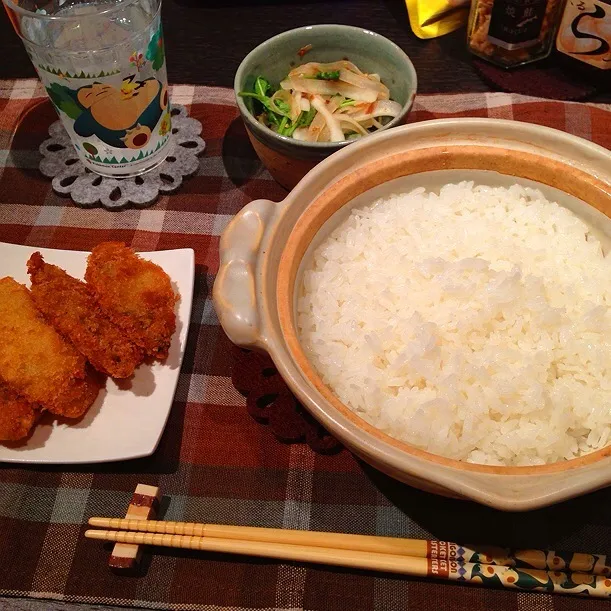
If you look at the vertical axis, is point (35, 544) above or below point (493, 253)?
below

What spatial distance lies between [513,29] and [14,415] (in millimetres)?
2766

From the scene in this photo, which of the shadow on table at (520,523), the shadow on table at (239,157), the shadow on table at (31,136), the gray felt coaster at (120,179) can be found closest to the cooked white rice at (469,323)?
the shadow on table at (520,523)

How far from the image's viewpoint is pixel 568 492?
1145 mm

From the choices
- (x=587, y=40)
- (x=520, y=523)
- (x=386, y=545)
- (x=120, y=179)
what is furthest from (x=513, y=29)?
(x=386, y=545)

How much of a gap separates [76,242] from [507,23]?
2280 millimetres

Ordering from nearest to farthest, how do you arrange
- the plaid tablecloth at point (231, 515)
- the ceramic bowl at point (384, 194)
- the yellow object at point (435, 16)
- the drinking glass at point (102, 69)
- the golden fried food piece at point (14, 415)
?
the ceramic bowl at point (384, 194) < the plaid tablecloth at point (231, 515) < the golden fried food piece at point (14, 415) < the drinking glass at point (102, 69) < the yellow object at point (435, 16)

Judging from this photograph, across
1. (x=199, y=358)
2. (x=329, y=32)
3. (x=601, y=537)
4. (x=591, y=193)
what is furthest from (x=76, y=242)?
(x=601, y=537)

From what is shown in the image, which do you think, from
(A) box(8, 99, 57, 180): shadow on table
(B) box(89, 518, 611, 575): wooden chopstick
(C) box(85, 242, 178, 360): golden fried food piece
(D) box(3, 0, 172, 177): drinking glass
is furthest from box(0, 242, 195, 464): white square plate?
(A) box(8, 99, 57, 180): shadow on table

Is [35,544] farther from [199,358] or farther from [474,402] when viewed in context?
[474,402]

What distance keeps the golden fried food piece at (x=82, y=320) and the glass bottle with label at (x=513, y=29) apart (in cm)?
232

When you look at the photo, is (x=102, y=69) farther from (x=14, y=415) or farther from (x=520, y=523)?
(x=520, y=523)

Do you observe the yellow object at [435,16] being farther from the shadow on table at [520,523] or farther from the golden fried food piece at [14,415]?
the golden fried food piece at [14,415]

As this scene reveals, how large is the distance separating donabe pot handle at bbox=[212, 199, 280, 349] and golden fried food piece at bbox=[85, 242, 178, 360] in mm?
488

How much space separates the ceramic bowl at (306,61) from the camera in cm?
223
